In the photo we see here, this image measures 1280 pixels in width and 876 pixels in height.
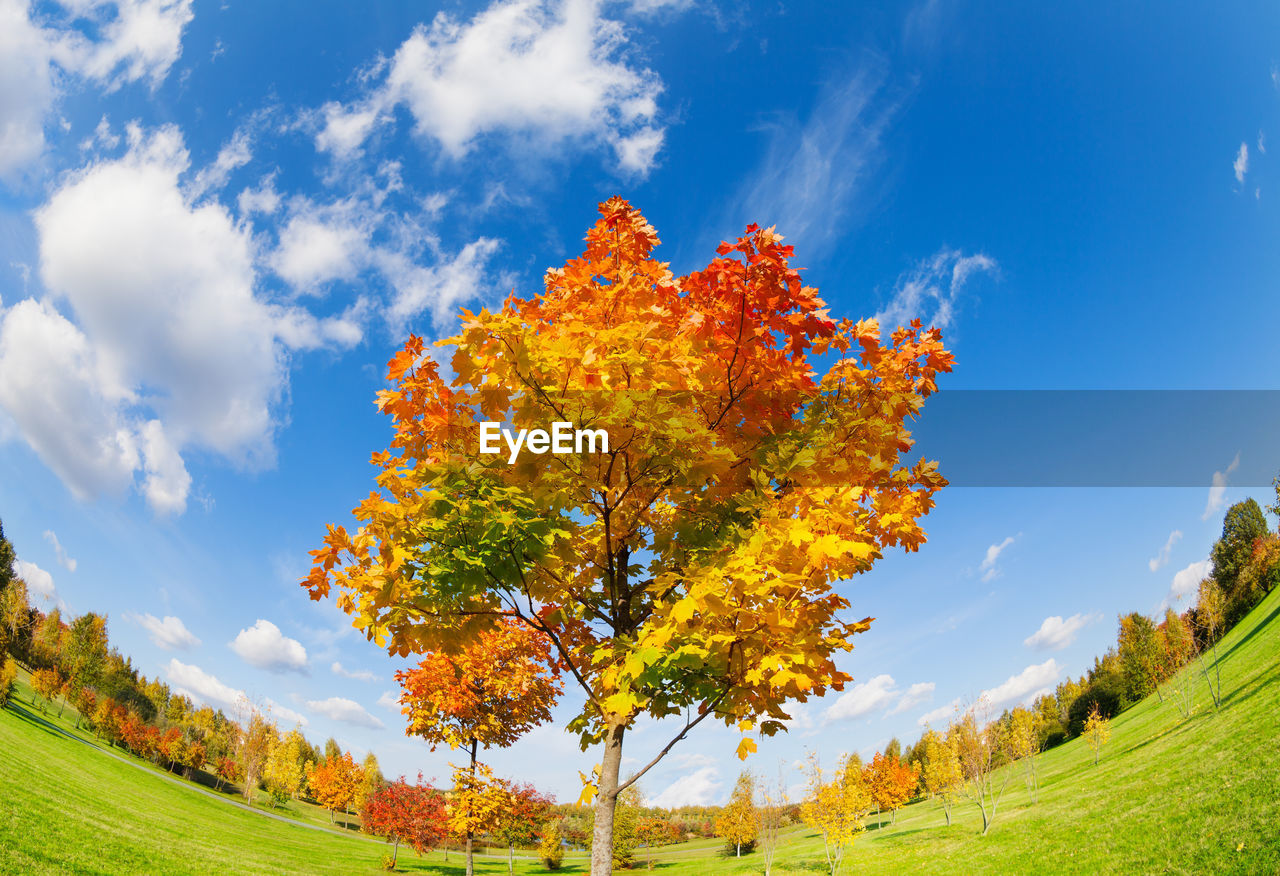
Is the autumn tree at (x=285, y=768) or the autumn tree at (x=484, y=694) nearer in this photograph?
the autumn tree at (x=484, y=694)

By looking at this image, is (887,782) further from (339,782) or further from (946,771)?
(339,782)

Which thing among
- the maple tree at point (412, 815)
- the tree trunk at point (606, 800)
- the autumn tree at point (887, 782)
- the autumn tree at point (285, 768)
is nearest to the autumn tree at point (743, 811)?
the autumn tree at point (887, 782)

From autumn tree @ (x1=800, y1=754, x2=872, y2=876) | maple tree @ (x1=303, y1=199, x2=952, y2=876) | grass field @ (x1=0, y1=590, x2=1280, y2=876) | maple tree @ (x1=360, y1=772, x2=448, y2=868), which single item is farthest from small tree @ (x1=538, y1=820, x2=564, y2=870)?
maple tree @ (x1=303, y1=199, x2=952, y2=876)

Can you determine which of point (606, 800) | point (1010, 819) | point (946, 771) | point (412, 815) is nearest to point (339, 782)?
point (412, 815)

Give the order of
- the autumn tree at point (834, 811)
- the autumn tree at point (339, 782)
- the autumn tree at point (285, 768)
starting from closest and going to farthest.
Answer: the autumn tree at point (834, 811)
the autumn tree at point (339, 782)
the autumn tree at point (285, 768)

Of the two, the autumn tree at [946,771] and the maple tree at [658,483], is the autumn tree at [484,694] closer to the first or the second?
the maple tree at [658,483]

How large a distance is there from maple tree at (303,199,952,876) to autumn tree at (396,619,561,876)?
13.2m

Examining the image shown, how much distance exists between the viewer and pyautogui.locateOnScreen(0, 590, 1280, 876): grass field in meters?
13.7

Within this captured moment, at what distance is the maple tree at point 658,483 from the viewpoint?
13.5 feet

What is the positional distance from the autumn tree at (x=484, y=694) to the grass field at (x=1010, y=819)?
6187 mm

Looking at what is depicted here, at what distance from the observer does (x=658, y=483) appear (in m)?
5.26

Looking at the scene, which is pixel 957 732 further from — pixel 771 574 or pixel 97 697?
pixel 97 697

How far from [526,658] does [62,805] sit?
14391 mm

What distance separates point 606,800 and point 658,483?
278 centimetres
